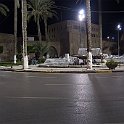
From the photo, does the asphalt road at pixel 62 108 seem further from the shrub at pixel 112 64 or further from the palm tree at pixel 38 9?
the palm tree at pixel 38 9

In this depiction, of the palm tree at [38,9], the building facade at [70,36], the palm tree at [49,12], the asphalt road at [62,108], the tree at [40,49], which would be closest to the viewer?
the asphalt road at [62,108]

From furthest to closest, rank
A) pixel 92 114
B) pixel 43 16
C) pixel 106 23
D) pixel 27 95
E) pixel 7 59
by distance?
pixel 106 23
pixel 43 16
pixel 7 59
pixel 27 95
pixel 92 114

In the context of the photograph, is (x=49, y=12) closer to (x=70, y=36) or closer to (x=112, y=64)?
(x=70, y=36)

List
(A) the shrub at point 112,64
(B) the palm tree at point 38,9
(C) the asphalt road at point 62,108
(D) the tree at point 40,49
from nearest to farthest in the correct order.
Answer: (C) the asphalt road at point 62,108, (A) the shrub at point 112,64, (D) the tree at point 40,49, (B) the palm tree at point 38,9

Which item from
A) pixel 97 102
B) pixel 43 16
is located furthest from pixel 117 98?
pixel 43 16

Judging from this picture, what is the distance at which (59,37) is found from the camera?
67.9 meters

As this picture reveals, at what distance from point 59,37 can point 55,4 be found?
9.46 metres

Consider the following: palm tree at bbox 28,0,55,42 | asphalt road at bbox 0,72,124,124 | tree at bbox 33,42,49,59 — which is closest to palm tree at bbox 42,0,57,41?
palm tree at bbox 28,0,55,42

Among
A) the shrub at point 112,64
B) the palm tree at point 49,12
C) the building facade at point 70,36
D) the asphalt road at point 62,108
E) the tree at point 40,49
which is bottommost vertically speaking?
the asphalt road at point 62,108

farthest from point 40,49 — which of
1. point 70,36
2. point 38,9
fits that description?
point 70,36

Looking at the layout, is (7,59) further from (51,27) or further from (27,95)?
(27,95)

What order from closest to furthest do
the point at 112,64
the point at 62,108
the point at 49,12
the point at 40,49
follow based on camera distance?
1. the point at 62,108
2. the point at 112,64
3. the point at 40,49
4. the point at 49,12

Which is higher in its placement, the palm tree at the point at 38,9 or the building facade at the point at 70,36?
the palm tree at the point at 38,9

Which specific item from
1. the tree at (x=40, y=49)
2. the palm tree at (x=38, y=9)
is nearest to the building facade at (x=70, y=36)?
the palm tree at (x=38, y=9)
